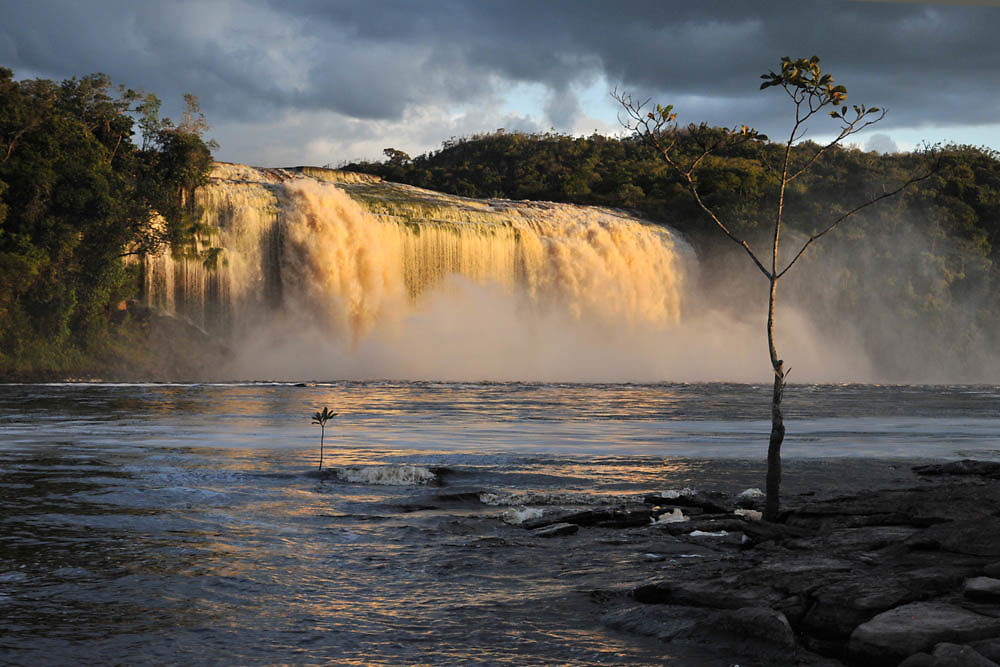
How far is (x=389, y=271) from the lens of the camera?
4388 cm

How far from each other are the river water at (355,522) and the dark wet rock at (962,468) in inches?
17.7

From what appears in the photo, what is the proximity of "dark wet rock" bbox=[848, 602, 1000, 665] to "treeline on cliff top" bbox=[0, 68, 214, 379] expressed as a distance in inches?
1434

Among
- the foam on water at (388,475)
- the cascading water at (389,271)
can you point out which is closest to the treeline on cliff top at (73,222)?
the cascading water at (389,271)

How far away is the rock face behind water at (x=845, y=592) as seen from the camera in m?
5.77

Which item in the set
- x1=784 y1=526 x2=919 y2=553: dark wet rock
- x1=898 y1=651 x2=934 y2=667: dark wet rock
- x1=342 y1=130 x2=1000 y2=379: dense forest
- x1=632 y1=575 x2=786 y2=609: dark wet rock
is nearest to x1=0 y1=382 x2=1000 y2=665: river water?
x1=632 y1=575 x2=786 y2=609: dark wet rock

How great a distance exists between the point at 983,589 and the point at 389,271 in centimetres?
3858

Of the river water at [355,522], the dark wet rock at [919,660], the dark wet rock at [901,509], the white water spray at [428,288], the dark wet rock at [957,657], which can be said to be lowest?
the river water at [355,522]

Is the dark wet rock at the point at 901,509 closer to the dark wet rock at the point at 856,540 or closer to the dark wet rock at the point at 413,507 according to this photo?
the dark wet rock at the point at 856,540

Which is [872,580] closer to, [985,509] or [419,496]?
[985,509]

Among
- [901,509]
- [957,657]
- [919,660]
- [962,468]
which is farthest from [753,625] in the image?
[962,468]

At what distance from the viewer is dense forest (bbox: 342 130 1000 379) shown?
62.5 m

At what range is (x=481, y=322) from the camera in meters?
46.3

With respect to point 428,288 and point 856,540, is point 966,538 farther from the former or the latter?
point 428,288

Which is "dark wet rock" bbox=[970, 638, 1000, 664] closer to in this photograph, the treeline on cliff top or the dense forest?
the treeline on cliff top
